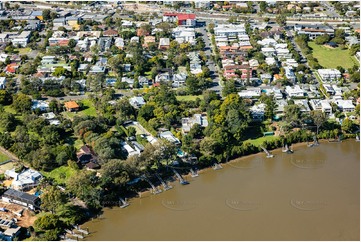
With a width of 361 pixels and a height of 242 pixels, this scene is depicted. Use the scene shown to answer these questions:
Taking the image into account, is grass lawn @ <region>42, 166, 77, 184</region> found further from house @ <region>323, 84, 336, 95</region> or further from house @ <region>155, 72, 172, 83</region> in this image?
house @ <region>323, 84, 336, 95</region>

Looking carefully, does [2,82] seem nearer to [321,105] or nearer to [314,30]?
[321,105]

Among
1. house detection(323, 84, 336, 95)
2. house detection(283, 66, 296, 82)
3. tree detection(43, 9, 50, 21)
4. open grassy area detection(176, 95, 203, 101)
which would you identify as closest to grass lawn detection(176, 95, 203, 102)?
open grassy area detection(176, 95, 203, 101)

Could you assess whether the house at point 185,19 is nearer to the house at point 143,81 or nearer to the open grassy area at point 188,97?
the house at point 143,81

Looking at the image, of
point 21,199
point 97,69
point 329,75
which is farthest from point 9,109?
point 329,75

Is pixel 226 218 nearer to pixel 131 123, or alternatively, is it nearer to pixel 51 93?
pixel 131 123

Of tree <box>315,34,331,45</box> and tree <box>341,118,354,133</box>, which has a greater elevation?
tree <box>315,34,331,45</box>

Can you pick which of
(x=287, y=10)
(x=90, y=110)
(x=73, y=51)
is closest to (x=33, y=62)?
(x=73, y=51)
